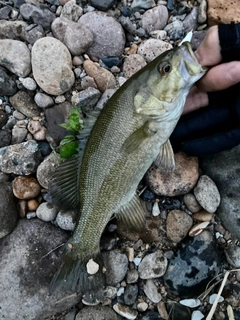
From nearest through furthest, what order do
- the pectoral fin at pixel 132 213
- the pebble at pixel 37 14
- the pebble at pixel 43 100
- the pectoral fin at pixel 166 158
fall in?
1. the pectoral fin at pixel 166 158
2. the pectoral fin at pixel 132 213
3. the pebble at pixel 43 100
4. the pebble at pixel 37 14

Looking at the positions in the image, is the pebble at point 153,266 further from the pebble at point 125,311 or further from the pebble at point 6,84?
the pebble at point 6,84

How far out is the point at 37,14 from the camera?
4.22m

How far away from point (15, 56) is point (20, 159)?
105cm

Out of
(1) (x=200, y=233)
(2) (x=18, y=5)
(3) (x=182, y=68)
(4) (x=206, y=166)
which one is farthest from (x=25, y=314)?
(2) (x=18, y=5)

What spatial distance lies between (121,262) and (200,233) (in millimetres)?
830

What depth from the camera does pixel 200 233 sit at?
3.97 metres

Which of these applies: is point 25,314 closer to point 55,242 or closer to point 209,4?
point 55,242

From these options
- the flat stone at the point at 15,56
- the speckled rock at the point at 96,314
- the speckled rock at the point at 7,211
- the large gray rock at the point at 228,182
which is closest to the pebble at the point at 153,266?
the speckled rock at the point at 96,314

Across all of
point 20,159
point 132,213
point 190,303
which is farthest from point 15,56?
point 190,303

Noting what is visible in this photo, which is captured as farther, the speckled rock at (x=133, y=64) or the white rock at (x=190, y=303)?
the speckled rock at (x=133, y=64)

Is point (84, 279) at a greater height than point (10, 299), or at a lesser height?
greater

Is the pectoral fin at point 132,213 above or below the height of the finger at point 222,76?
below

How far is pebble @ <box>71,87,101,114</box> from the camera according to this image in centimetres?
400

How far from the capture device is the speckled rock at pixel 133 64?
4.16m
